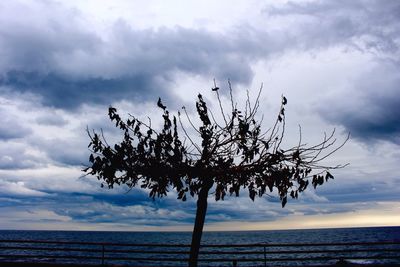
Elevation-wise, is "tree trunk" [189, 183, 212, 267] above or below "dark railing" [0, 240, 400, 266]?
above

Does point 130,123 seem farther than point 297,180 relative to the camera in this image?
Yes

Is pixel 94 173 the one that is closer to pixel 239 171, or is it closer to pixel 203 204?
pixel 203 204

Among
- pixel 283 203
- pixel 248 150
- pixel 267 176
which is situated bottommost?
pixel 283 203

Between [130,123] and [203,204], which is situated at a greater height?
[130,123]

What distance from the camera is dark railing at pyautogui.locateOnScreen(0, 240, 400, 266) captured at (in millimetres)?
11906

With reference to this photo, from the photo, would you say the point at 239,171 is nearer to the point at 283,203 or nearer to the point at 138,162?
the point at 283,203

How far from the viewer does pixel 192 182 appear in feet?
27.2

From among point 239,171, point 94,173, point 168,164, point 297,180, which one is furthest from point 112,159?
point 297,180

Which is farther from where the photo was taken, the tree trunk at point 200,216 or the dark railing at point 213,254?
the dark railing at point 213,254

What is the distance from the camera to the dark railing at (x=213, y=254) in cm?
1191

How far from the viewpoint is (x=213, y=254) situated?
69750 millimetres

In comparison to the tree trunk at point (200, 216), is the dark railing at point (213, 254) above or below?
below

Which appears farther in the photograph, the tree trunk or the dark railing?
the dark railing

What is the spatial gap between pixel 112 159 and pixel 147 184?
39.4 inches
